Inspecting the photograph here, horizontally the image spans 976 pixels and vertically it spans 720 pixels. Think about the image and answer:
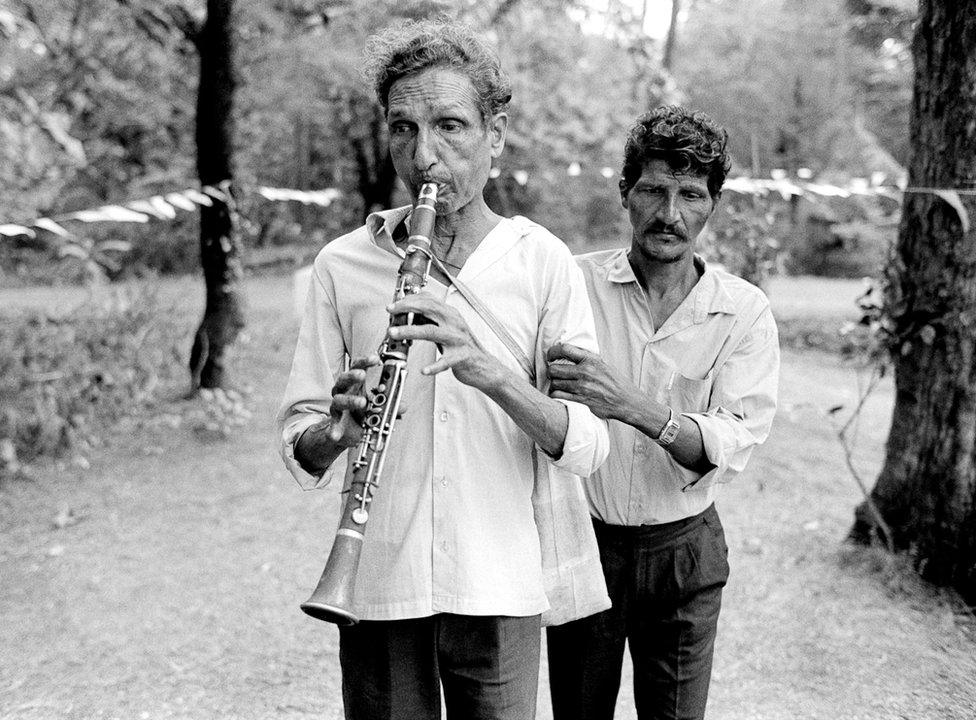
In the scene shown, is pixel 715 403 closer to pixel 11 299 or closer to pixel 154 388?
pixel 154 388

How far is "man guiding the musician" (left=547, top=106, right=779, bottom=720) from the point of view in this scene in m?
2.20

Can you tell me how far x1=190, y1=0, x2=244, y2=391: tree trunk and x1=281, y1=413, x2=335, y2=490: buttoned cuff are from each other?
526 centimetres

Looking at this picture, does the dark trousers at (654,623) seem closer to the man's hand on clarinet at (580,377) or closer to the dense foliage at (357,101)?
the man's hand on clarinet at (580,377)

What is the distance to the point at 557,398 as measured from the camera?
1.77 metres

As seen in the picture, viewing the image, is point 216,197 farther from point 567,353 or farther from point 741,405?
point 567,353

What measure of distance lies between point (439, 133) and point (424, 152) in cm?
5

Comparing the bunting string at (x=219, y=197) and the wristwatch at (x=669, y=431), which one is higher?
the bunting string at (x=219, y=197)

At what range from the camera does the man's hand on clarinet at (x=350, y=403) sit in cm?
154

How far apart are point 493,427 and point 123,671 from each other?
2.74m

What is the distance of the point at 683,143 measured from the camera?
2.15 m

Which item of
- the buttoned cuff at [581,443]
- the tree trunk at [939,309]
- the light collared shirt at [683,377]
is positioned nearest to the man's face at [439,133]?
the buttoned cuff at [581,443]

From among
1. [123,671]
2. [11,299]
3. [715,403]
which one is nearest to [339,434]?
[715,403]

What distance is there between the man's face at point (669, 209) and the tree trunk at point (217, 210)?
5.03 meters

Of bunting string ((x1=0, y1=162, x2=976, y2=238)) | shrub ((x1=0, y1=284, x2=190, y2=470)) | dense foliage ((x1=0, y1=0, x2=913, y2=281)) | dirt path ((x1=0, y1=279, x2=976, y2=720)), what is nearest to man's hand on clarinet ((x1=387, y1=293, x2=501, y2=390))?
bunting string ((x1=0, y1=162, x2=976, y2=238))
